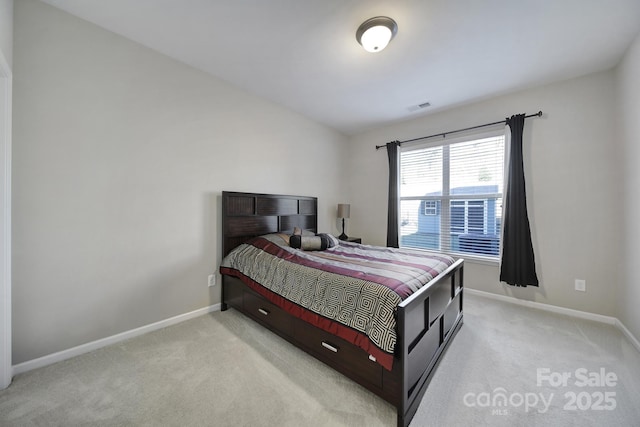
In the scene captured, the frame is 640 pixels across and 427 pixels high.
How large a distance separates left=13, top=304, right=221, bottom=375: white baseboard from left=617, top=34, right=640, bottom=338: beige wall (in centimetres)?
406

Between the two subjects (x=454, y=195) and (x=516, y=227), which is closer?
(x=516, y=227)

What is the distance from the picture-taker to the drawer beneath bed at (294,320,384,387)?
139 centimetres

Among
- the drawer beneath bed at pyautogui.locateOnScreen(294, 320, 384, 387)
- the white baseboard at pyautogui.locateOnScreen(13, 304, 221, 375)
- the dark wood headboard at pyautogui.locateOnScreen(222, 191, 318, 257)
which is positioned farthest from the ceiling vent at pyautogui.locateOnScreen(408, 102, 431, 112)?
the white baseboard at pyautogui.locateOnScreen(13, 304, 221, 375)

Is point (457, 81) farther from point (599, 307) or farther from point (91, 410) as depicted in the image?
point (91, 410)

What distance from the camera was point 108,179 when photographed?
1.94 m

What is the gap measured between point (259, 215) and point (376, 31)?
7.29ft

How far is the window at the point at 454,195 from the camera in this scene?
308 cm

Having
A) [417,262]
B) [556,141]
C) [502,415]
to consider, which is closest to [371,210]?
[417,262]

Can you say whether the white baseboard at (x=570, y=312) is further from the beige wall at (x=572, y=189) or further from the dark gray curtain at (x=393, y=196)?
the dark gray curtain at (x=393, y=196)

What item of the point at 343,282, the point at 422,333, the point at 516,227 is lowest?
the point at 422,333

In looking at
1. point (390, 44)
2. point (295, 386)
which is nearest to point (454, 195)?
point (390, 44)

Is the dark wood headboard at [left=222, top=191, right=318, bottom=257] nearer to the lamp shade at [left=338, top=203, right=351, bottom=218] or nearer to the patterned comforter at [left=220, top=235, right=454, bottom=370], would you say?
the patterned comforter at [left=220, top=235, right=454, bottom=370]

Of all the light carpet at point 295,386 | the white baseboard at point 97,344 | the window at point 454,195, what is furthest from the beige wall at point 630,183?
the white baseboard at point 97,344

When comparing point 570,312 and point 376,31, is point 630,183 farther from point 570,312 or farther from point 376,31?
point 376,31
